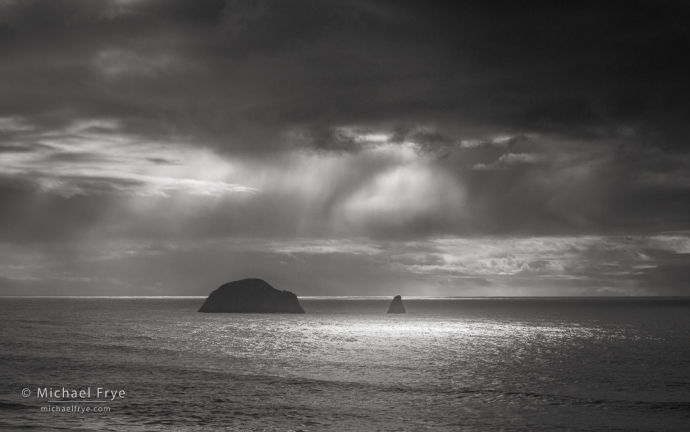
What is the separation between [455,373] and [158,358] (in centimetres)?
3443

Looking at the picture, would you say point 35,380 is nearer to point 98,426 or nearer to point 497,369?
point 98,426

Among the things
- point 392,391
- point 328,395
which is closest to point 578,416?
point 392,391

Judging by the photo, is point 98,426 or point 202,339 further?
point 202,339

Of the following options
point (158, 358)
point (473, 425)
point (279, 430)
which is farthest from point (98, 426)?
point (158, 358)

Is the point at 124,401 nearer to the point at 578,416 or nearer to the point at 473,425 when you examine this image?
the point at 473,425

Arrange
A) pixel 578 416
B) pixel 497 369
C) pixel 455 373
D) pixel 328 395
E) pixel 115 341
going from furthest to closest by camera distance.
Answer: pixel 115 341, pixel 497 369, pixel 455 373, pixel 328 395, pixel 578 416

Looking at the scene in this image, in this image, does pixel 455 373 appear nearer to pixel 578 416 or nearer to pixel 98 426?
pixel 578 416

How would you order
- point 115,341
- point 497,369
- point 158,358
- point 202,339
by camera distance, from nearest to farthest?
1. point 497,369
2. point 158,358
3. point 115,341
4. point 202,339

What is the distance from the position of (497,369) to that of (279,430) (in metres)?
35.8

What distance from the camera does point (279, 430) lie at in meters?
Answer: 31.9

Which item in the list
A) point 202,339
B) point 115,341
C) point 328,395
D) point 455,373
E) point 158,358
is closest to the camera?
point 328,395

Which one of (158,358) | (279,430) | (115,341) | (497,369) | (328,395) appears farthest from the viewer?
(115,341)

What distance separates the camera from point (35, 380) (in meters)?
47.2

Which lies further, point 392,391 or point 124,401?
point 392,391
